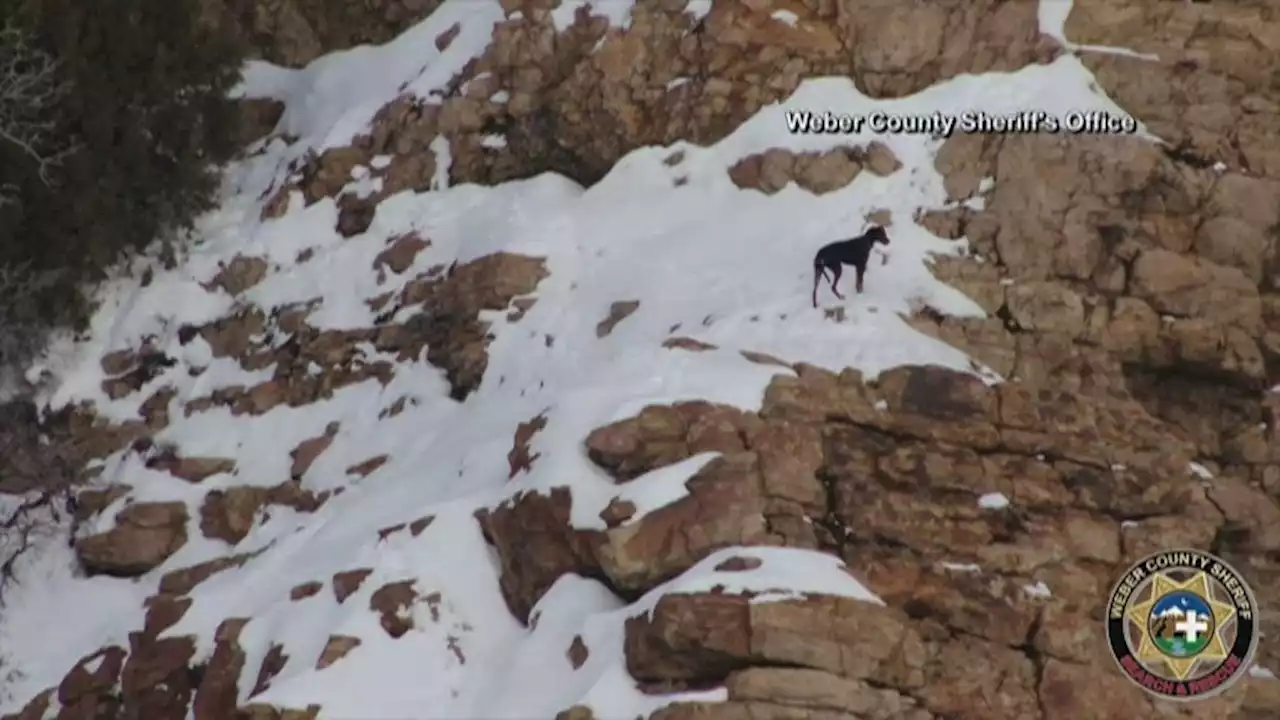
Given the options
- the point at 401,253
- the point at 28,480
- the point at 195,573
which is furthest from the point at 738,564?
the point at 28,480

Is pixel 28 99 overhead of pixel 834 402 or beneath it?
overhead

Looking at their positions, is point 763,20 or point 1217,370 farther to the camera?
point 763,20

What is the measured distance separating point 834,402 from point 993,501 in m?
1.60

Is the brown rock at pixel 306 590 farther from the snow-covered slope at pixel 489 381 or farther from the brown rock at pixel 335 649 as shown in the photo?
the brown rock at pixel 335 649

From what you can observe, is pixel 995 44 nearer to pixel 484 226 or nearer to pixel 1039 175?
pixel 1039 175

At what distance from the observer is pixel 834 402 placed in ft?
45.0

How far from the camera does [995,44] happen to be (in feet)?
57.1

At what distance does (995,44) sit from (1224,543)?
642 centimetres

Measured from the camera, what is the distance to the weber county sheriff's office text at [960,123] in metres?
16.4

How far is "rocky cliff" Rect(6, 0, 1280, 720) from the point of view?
1252 centimetres

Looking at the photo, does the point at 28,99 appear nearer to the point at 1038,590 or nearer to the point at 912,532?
the point at 912,532

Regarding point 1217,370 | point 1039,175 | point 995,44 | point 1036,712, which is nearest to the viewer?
point 1036,712

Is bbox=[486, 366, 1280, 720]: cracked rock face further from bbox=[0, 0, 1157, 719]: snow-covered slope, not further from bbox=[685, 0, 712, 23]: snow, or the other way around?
bbox=[685, 0, 712, 23]: snow

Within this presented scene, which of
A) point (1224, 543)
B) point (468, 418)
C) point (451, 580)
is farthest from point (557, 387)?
point (1224, 543)
